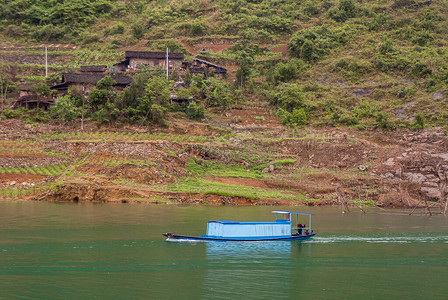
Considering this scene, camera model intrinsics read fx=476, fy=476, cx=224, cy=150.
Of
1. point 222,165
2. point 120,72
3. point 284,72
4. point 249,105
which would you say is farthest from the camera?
point 284,72

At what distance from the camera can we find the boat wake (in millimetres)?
29453

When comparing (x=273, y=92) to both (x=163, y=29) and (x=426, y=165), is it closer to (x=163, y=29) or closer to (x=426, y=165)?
(x=426, y=165)

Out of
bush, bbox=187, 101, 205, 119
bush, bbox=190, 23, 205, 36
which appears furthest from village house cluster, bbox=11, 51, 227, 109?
bush, bbox=190, 23, 205, 36

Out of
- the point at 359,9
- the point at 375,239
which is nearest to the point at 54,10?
the point at 359,9

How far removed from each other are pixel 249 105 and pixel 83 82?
23.3 meters

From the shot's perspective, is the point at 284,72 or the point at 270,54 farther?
the point at 270,54

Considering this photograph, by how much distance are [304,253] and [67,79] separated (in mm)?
48566

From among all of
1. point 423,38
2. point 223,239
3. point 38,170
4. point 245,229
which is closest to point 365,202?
point 245,229

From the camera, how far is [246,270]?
71.3ft

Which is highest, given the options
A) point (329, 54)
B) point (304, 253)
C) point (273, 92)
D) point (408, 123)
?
point (329, 54)

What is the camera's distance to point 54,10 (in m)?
97.4

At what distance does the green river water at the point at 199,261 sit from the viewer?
738 inches

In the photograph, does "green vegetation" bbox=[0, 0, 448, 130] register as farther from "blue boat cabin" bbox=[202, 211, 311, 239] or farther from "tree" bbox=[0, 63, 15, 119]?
"blue boat cabin" bbox=[202, 211, 311, 239]

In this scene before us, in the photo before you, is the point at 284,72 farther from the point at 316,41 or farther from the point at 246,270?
the point at 246,270
